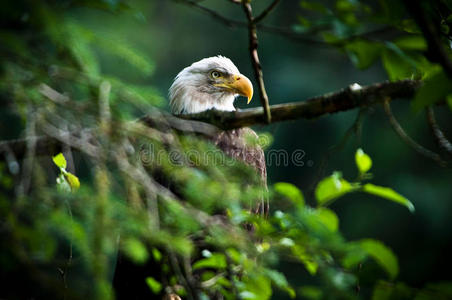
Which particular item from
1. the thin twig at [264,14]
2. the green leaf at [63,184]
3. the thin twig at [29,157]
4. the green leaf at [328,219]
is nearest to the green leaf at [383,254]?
the green leaf at [328,219]

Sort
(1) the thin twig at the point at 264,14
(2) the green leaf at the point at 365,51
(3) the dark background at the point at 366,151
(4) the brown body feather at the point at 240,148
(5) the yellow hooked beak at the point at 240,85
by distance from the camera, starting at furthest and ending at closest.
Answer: (3) the dark background at the point at 366,151, (5) the yellow hooked beak at the point at 240,85, (4) the brown body feather at the point at 240,148, (1) the thin twig at the point at 264,14, (2) the green leaf at the point at 365,51

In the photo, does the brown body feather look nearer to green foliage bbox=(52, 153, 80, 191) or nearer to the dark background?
green foliage bbox=(52, 153, 80, 191)

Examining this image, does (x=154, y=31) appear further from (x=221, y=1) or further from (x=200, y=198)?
(x=200, y=198)

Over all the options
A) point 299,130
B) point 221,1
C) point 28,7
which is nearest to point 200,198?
point 28,7

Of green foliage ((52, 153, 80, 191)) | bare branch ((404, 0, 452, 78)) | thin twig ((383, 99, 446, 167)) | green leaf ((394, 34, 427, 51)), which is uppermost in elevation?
bare branch ((404, 0, 452, 78))

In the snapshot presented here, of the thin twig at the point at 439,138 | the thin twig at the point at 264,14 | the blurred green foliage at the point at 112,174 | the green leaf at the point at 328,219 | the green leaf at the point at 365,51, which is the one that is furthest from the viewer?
the thin twig at the point at 439,138

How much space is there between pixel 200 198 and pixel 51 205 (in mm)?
340

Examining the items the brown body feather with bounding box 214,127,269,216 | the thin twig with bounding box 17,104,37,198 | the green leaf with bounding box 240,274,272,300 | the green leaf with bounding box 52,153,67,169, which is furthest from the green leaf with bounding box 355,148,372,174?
the brown body feather with bounding box 214,127,269,216

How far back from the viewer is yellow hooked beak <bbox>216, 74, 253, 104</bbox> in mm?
3811

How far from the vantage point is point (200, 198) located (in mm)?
1166

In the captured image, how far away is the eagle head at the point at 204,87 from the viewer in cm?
396

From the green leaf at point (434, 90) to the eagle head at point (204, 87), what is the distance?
2.85 meters

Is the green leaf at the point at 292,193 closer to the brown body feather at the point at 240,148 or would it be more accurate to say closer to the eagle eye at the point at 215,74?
the brown body feather at the point at 240,148

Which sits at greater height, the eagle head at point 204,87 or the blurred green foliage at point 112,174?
the blurred green foliage at point 112,174
